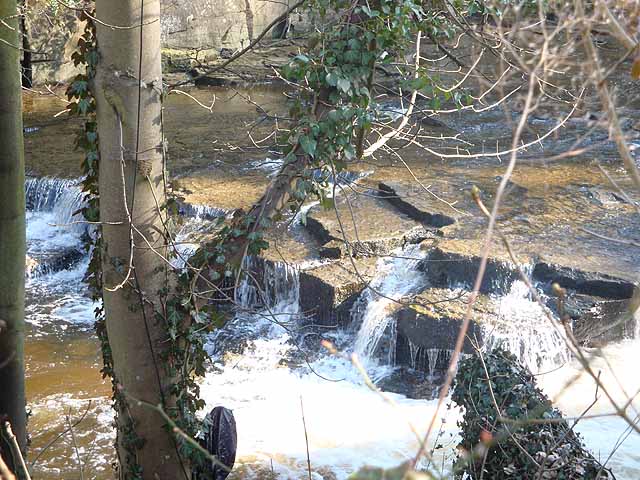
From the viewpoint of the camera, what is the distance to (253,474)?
18.7 feet

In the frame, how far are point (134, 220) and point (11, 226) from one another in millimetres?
699

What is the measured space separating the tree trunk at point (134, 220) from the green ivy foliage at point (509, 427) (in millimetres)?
1486

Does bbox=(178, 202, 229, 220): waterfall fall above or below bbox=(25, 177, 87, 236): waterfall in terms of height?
above

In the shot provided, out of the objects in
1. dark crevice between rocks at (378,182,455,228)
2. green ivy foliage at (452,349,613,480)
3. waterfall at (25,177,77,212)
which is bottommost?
waterfall at (25,177,77,212)

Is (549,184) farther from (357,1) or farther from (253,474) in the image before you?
(357,1)

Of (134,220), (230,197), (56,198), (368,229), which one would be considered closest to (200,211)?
(230,197)

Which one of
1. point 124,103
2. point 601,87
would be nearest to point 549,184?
point 124,103

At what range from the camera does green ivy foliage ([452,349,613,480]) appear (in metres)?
3.97

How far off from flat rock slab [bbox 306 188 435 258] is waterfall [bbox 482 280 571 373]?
1.12 metres

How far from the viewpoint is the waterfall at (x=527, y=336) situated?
21.6 ft

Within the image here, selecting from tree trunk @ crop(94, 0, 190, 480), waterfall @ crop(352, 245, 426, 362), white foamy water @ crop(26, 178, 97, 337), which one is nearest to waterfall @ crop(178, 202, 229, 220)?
white foamy water @ crop(26, 178, 97, 337)

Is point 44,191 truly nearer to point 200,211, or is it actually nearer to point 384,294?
point 200,211

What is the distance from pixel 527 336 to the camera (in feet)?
22.0

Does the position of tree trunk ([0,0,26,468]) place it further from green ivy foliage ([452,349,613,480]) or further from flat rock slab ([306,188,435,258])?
flat rock slab ([306,188,435,258])
